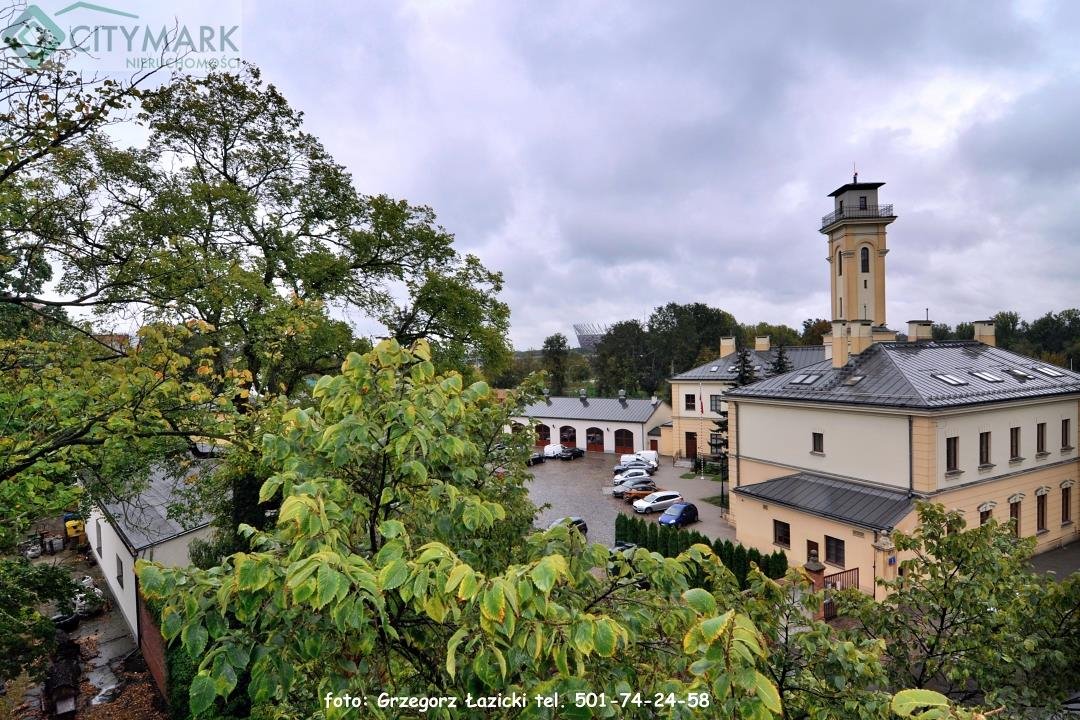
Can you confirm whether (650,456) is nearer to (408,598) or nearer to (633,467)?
(633,467)

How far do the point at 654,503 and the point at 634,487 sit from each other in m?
3.08

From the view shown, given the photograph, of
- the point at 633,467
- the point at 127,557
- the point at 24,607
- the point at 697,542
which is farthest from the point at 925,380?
the point at 127,557

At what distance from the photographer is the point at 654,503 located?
26.0 m

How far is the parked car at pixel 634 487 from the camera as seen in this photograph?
1135 inches

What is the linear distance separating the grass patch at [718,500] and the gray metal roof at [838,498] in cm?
688

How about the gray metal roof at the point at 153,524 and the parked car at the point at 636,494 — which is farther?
the parked car at the point at 636,494

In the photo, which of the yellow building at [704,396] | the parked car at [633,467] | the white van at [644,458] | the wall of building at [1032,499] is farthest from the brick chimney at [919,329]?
the white van at [644,458]

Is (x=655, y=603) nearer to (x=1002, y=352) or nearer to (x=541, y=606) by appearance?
(x=541, y=606)

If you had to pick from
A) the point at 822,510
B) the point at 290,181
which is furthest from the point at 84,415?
the point at 822,510

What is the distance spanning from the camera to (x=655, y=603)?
314 centimetres

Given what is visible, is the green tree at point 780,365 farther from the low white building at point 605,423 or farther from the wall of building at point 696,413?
the low white building at point 605,423

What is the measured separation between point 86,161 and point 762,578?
44.9 ft

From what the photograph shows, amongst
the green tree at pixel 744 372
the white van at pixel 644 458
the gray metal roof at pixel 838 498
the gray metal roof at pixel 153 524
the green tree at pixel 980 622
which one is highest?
the green tree at pixel 744 372

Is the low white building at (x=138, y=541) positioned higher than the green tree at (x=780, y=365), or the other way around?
the green tree at (x=780, y=365)
